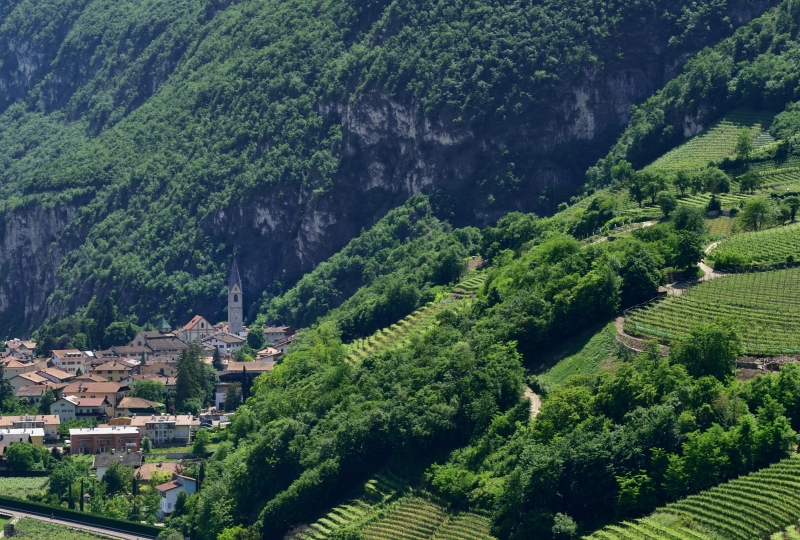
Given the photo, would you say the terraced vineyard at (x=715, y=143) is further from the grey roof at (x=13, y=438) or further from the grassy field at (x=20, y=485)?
the grassy field at (x=20, y=485)

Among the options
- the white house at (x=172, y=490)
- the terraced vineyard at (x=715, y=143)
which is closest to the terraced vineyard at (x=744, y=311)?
the white house at (x=172, y=490)

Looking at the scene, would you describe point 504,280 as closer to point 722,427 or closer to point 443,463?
point 443,463

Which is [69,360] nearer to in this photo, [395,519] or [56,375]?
[56,375]

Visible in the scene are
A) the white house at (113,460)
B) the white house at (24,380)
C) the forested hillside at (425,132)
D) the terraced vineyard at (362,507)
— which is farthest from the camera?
the forested hillside at (425,132)

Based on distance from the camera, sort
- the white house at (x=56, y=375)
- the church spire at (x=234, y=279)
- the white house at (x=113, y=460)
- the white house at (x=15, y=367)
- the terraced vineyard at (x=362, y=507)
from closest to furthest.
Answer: the terraced vineyard at (x=362, y=507)
the white house at (x=113, y=460)
the white house at (x=56, y=375)
the white house at (x=15, y=367)
the church spire at (x=234, y=279)

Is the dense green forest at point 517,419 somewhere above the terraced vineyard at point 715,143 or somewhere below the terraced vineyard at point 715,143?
below

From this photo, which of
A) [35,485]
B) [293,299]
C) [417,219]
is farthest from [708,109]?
[35,485]

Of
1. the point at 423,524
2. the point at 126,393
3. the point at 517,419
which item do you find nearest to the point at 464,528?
the point at 423,524
